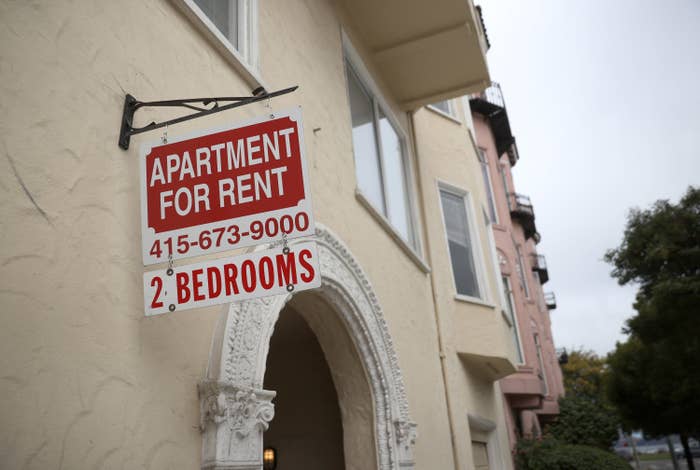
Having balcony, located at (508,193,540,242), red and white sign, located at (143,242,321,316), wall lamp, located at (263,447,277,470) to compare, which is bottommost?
wall lamp, located at (263,447,277,470)

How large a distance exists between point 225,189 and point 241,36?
7.38 feet

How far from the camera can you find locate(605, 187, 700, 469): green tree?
1641 centimetres

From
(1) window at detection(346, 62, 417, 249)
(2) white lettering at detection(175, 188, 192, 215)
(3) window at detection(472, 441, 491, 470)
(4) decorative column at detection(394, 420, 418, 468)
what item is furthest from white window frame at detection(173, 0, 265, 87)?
(3) window at detection(472, 441, 491, 470)

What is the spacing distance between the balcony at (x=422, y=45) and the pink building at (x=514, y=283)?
7968 millimetres

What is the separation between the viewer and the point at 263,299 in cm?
344

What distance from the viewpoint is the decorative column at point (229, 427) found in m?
2.80

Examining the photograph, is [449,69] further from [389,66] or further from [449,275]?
[449,275]

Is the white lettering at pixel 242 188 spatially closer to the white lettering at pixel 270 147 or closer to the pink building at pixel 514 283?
the white lettering at pixel 270 147

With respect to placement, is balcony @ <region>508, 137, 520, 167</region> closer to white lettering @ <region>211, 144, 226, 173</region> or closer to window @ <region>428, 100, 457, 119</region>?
window @ <region>428, 100, 457, 119</region>

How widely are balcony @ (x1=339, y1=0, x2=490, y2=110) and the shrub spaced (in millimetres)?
9500

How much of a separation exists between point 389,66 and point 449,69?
828mm

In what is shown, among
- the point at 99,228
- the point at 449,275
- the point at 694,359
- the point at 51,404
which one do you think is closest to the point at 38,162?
the point at 99,228

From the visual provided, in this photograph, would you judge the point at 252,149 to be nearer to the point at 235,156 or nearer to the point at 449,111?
the point at 235,156

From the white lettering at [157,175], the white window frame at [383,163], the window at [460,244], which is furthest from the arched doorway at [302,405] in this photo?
the white lettering at [157,175]
